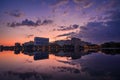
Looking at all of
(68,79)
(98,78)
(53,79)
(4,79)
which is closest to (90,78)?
(98,78)

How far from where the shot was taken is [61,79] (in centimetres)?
1555

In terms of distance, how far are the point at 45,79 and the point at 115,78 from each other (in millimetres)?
6302

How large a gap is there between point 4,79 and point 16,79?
103 centimetres

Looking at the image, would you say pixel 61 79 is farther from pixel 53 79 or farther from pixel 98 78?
pixel 98 78

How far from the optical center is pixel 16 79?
50.0ft

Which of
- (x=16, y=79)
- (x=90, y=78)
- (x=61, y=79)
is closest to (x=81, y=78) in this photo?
(x=90, y=78)

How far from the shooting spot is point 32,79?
1527 cm

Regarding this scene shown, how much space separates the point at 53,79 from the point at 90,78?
11.1 ft

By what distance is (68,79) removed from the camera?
1554 centimetres

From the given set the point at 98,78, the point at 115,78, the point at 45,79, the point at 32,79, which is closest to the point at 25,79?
the point at 32,79

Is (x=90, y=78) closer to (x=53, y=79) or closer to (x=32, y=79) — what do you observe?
(x=53, y=79)

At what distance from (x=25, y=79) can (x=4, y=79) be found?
1.82 metres

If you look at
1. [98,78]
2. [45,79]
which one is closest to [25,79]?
[45,79]

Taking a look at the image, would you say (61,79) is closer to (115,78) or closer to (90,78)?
(90,78)
